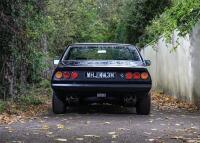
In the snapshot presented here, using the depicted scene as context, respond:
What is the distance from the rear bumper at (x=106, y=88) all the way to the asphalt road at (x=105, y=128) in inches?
21.6

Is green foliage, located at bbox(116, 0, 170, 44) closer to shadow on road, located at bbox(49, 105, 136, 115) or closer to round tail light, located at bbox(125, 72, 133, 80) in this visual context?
shadow on road, located at bbox(49, 105, 136, 115)

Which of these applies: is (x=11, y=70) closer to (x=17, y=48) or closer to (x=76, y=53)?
(x=17, y=48)

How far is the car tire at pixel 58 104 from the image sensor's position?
1141 cm

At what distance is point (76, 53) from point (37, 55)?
1733 mm

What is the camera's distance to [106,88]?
11.0 meters

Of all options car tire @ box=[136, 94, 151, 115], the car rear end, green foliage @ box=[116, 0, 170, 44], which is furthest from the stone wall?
green foliage @ box=[116, 0, 170, 44]

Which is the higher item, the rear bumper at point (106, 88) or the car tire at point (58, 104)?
the rear bumper at point (106, 88)

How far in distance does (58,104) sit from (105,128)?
2.65 m

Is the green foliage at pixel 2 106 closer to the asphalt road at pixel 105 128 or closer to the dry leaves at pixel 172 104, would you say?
the asphalt road at pixel 105 128

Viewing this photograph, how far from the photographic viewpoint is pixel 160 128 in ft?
29.9

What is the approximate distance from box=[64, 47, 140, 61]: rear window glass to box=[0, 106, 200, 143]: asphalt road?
1259 millimetres

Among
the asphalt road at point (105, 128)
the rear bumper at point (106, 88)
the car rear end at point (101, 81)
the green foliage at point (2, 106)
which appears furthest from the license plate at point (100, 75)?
the green foliage at point (2, 106)

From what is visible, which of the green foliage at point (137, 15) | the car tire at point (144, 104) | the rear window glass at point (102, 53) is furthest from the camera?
the green foliage at point (137, 15)

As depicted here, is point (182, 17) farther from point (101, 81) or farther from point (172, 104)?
point (172, 104)
